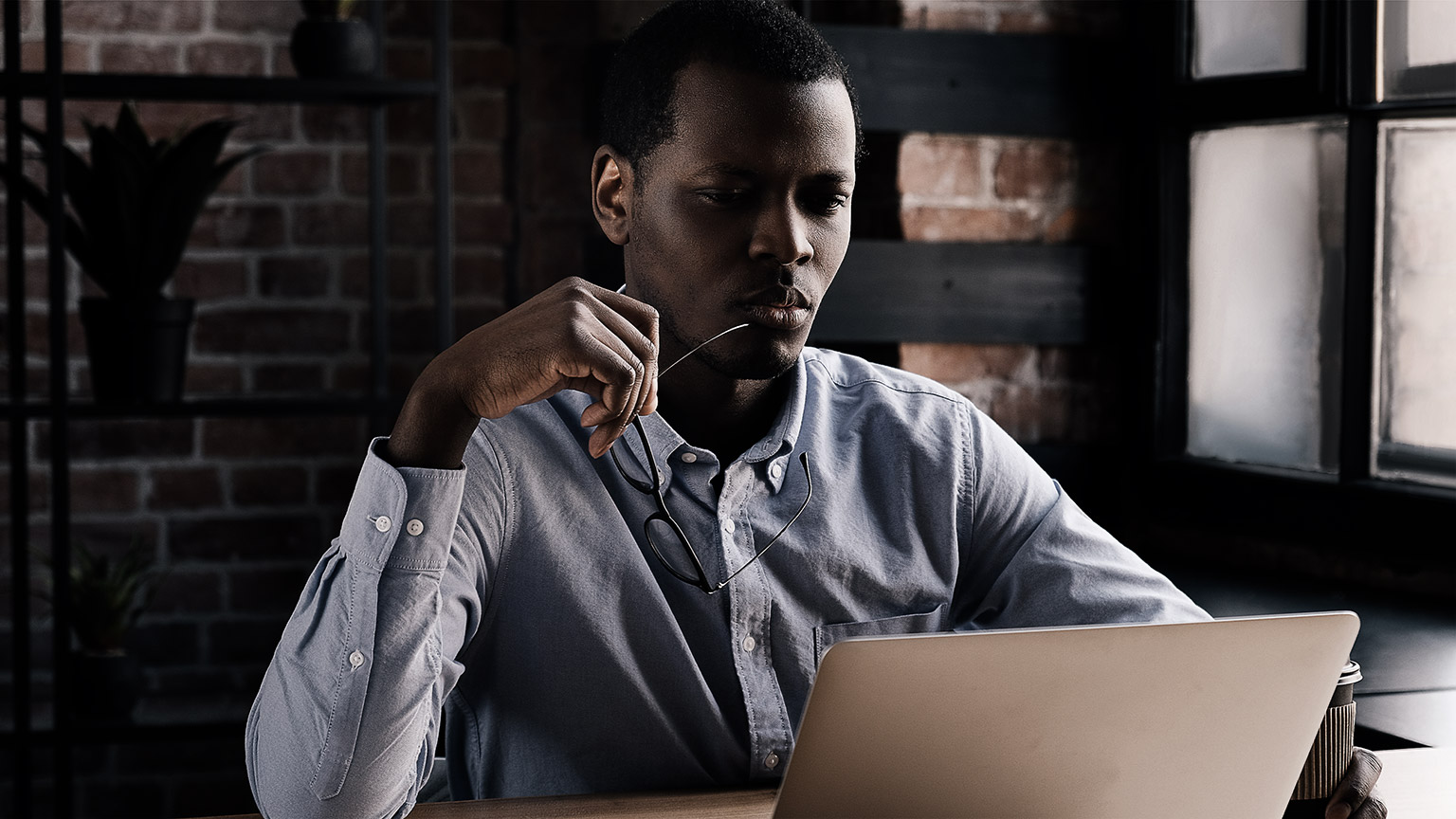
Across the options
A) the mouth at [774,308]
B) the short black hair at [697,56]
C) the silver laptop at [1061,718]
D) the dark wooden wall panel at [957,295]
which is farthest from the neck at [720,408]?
the dark wooden wall panel at [957,295]

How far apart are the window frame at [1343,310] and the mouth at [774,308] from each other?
46.7 inches

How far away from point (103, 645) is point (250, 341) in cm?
62

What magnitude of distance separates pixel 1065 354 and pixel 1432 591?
2.34ft

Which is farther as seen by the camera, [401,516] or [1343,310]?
[1343,310]

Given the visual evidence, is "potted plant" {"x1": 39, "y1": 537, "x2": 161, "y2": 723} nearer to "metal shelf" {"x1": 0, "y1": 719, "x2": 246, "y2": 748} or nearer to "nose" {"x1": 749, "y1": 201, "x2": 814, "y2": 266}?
"metal shelf" {"x1": 0, "y1": 719, "x2": 246, "y2": 748}

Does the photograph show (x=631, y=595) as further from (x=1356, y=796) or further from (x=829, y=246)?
(x=1356, y=796)

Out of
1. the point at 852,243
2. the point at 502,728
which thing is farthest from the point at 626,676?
the point at 852,243

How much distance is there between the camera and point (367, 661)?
980 mm

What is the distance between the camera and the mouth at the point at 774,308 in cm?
120

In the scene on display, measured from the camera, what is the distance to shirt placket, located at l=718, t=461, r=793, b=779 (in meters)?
1.18

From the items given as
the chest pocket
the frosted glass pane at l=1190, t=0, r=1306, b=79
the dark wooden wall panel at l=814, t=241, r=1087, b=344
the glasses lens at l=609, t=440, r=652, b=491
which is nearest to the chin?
the glasses lens at l=609, t=440, r=652, b=491

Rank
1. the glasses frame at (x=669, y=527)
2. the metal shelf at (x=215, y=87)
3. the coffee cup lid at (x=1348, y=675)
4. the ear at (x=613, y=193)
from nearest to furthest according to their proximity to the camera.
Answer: the coffee cup lid at (x=1348, y=675) < the glasses frame at (x=669, y=527) < the ear at (x=613, y=193) < the metal shelf at (x=215, y=87)

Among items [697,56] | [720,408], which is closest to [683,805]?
[720,408]

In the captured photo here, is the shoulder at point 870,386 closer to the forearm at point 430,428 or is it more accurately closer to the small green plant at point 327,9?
the forearm at point 430,428
